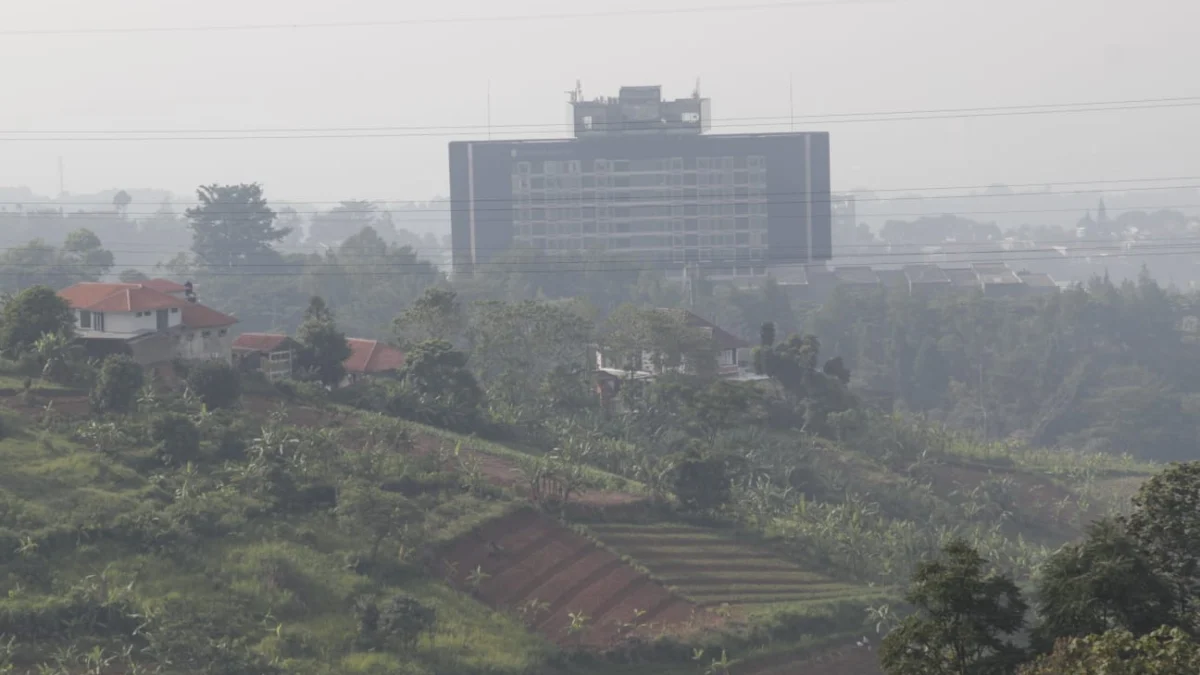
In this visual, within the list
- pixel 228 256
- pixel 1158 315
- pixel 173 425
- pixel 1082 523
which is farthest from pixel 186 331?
pixel 1158 315

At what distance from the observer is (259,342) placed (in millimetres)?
54719

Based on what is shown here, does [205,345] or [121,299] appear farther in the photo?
[205,345]

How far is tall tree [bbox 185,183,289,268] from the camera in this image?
11238 centimetres

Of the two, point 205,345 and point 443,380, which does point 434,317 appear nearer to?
point 443,380

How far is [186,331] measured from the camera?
5253 centimetres

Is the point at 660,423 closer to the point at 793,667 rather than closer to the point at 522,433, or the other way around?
the point at 522,433

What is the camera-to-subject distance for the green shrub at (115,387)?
4422 centimetres

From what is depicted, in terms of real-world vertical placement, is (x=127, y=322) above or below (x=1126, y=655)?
above

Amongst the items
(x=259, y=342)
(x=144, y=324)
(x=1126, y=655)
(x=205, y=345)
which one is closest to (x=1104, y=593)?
(x=1126, y=655)

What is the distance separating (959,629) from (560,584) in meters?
20.2

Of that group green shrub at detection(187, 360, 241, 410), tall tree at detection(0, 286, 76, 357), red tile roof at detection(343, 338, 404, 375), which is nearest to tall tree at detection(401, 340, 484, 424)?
red tile roof at detection(343, 338, 404, 375)

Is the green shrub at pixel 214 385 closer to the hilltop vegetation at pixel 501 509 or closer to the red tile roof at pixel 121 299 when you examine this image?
the hilltop vegetation at pixel 501 509

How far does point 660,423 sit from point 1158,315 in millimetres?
57010

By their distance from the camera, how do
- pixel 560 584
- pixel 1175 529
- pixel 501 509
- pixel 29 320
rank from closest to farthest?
pixel 1175 529
pixel 560 584
pixel 501 509
pixel 29 320
